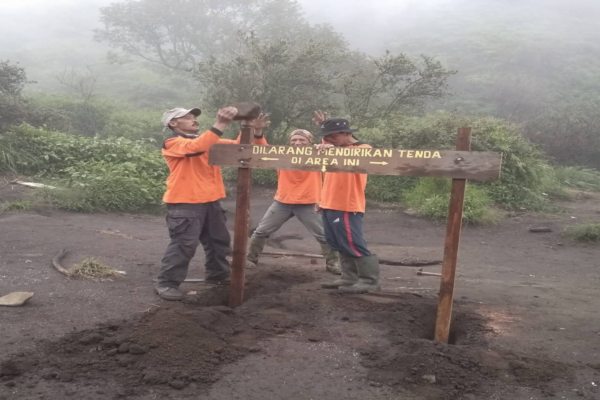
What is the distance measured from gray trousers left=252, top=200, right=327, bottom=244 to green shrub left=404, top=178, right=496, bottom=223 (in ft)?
16.3

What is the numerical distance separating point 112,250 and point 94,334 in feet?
10.9

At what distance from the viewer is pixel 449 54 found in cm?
3678

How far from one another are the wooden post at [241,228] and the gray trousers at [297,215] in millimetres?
1735

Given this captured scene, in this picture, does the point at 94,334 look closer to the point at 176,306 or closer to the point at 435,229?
the point at 176,306

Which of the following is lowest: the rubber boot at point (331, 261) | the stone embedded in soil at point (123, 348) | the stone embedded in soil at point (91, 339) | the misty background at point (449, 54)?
the stone embedded in soil at point (91, 339)

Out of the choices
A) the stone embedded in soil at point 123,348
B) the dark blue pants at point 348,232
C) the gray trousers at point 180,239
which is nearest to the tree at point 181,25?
the gray trousers at point 180,239

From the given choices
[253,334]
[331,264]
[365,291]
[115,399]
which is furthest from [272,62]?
[115,399]

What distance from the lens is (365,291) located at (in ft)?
18.3

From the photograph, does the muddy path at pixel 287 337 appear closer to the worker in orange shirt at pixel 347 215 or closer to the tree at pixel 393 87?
the worker in orange shirt at pixel 347 215

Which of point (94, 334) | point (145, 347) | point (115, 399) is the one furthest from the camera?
point (94, 334)

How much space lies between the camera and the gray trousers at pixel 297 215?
22.5 feet

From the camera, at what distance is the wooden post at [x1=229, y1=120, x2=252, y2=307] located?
5.07 meters

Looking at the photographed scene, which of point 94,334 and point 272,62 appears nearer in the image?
point 94,334

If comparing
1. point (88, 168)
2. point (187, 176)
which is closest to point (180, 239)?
point (187, 176)
